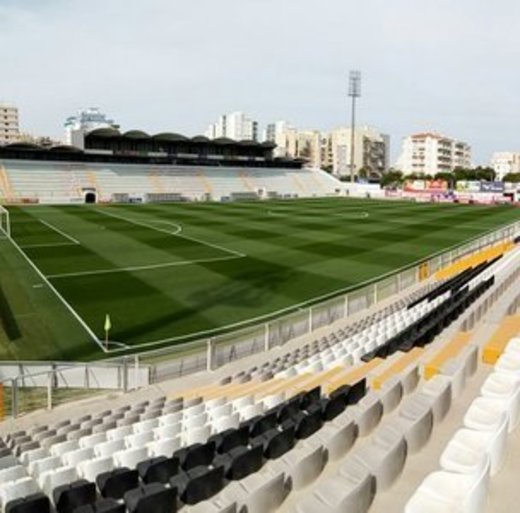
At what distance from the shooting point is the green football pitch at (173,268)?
1981cm

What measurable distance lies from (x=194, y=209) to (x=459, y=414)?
2393 inches

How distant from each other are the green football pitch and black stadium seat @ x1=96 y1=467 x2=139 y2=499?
12108 mm

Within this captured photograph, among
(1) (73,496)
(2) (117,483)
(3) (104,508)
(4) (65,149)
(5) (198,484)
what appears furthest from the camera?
(4) (65,149)

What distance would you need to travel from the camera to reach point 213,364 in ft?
47.8

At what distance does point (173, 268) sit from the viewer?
97.9 feet

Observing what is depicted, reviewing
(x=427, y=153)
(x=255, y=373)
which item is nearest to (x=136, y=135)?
(x=255, y=373)

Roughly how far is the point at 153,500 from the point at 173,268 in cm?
2531

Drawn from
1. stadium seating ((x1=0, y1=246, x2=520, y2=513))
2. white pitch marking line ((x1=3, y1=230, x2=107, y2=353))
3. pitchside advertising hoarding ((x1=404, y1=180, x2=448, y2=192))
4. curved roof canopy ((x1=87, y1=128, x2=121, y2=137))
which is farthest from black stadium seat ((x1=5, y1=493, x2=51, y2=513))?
pitchside advertising hoarding ((x1=404, y1=180, x2=448, y2=192))

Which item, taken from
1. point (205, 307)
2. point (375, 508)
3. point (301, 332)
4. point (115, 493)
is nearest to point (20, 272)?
point (205, 307)

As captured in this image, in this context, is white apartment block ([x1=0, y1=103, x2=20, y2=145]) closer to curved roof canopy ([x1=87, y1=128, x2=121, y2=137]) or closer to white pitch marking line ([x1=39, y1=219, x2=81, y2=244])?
curved roof canopy ([x1=87, y1=128, x2=121, y2=137])

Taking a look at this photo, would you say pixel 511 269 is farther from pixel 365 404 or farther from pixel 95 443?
pixel 95 443

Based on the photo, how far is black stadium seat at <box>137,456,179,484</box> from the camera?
5.83 m

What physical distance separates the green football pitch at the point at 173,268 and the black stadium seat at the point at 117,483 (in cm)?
1211

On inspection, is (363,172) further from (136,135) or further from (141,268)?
(141,268)
